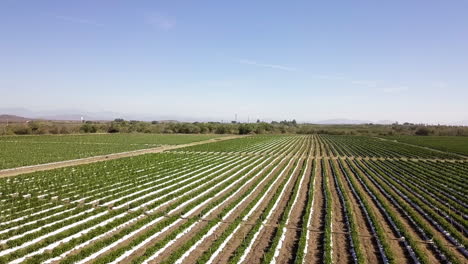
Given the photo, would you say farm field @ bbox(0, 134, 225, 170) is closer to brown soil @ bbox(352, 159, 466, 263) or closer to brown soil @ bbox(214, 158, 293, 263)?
brown soil @ bbox(214, 158, 293, 263)

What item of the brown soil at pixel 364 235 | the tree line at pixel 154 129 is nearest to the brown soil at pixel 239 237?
the brown soil at pixel 364 235

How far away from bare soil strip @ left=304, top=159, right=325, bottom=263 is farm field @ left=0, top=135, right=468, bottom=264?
0.17 ft

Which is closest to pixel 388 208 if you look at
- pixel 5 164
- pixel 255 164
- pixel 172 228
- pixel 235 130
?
pixel 172 228

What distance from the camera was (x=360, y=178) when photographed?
1145 inches

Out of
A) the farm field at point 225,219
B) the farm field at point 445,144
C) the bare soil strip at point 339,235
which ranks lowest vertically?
the bare soil strip at point 339,235

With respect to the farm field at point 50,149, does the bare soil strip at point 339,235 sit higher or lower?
lower

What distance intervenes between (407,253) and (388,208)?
6.58 meters

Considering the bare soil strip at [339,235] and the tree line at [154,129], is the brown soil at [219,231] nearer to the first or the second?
the bare soil strip at [339,235]

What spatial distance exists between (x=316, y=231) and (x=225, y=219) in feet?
13.2

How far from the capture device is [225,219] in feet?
51.2

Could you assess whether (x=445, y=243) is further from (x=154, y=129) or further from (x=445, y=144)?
(x=154, y=129)

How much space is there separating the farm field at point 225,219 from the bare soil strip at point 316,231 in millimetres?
52

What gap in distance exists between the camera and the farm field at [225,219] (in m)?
11.5

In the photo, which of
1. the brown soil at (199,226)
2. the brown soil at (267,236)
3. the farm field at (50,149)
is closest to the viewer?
the brown soil at (199,226)
